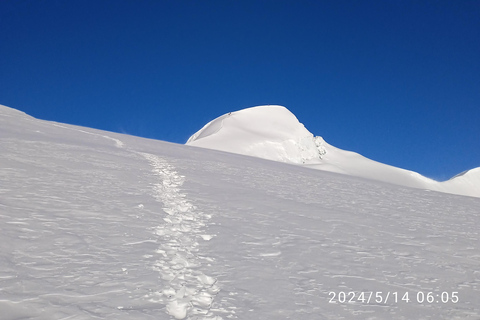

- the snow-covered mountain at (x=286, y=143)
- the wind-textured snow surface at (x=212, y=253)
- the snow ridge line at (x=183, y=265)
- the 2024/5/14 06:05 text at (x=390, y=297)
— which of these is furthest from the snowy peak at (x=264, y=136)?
the 2024/5/14 06:05 text at (x=390, y=297)

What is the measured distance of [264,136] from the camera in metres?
90.3

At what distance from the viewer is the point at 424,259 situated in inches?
240

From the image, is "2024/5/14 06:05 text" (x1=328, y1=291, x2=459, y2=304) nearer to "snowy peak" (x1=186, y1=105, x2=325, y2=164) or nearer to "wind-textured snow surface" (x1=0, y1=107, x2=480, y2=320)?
"wind-textured snow surface" (x1=0, y1=107, x2=480, y2=320)

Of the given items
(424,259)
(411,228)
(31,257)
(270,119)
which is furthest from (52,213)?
(270,119)

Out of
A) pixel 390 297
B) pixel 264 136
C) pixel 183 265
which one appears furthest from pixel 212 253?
pixel 264 136

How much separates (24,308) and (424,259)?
514cm

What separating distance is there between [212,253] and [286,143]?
290 feet

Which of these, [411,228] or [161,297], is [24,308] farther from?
[411,228]

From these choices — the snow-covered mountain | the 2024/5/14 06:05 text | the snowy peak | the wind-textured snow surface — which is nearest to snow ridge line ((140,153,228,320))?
the wind-textured snow surface

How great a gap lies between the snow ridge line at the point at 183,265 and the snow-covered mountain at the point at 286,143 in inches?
2779

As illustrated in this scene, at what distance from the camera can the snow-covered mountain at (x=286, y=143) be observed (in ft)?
278

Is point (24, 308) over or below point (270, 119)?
below

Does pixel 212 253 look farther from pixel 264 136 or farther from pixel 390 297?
pixel 264 136

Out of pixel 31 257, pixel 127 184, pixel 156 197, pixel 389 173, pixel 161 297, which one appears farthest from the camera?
pixel 389 173
